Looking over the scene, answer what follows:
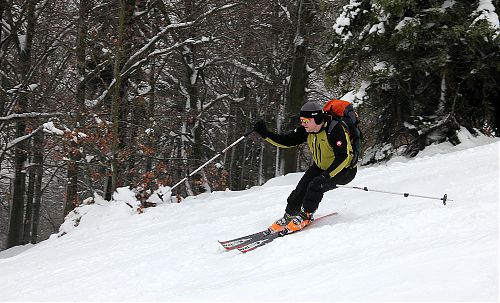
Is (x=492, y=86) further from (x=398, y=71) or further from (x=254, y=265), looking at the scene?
(x=254, y=265)

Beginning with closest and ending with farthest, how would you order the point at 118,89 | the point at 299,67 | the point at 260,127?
the point at 260,127 < the point at 118,89 < the point at 299,67

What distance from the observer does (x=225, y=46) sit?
57.7 ft

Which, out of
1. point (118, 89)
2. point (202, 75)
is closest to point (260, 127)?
point (118, 89)

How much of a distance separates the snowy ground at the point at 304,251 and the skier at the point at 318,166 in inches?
17.6

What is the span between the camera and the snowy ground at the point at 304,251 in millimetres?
3885

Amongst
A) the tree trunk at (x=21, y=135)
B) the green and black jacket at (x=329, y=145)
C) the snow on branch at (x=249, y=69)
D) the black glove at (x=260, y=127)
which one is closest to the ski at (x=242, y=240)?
the green and black jacket at (x=329, y=145)

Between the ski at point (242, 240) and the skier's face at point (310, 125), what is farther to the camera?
the skier's face at point (310, 125)

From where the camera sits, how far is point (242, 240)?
6449 mm

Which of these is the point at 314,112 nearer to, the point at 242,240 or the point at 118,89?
the point at 242,240

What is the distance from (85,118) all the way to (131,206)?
2.62 meters

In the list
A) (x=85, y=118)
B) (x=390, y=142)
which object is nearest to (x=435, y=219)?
(x=390, y=142)

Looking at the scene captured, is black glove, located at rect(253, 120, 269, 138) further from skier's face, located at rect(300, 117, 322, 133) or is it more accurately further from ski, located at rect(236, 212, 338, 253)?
ski, located at rect(236, 212, 338, 253)

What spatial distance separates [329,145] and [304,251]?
1691mm

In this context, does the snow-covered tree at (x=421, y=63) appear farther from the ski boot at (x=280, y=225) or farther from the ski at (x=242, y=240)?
Result: the ski at (x=242, y=240)
